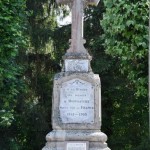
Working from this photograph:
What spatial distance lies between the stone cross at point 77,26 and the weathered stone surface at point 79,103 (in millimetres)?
566

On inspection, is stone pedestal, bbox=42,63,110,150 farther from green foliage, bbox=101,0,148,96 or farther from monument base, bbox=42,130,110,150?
green foliage, bbox=101,0,148,96

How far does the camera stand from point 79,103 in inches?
349

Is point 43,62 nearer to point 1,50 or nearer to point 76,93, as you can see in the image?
point 1,50

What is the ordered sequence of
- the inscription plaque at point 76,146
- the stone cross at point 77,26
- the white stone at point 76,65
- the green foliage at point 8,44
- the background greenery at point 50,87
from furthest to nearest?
the background greenery at point 50,87 → the green foliage at point 8,44 → the stone cross at point 77,26 → the white stone at point 76,65 → the inscription plaque at point 76,146

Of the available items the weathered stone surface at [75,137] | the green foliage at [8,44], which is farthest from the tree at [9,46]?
the weathered stone surface at [75,137]

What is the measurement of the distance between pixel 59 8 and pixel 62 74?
9353 mm

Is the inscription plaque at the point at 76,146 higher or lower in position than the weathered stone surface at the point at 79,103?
lower

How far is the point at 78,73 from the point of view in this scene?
29.4 feet

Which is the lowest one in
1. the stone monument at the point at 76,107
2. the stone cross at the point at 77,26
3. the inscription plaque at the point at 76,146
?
the inscription plaque at the point at 76,146

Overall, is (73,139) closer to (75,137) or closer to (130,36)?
(75,137)

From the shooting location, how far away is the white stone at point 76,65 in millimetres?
9023

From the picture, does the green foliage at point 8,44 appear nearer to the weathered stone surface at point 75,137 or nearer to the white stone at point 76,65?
the white stone at point 76,65

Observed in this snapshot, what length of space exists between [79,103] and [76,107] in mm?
97

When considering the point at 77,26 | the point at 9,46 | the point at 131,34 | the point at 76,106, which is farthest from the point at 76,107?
the point at 9,46
